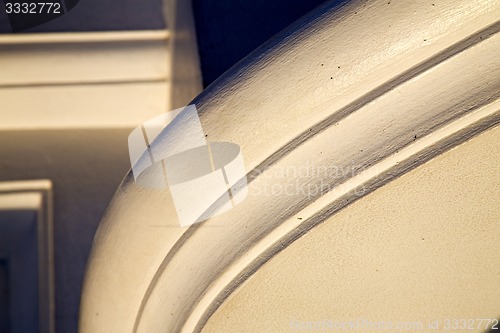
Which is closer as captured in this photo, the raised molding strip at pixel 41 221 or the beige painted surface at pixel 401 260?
the beige painted surface at pixel 401 260

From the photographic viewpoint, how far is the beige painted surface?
63 cm

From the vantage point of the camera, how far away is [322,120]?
0.60 metres

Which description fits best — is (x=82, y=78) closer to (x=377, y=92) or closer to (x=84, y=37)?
(x=84, y=37)

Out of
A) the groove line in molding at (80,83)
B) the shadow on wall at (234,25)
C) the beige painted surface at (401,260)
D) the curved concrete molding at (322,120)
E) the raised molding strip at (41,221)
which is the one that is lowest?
the beige painted surface at (401,260)

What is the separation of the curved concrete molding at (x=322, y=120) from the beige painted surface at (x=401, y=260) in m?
0.02

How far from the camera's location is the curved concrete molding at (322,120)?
56 centimetres

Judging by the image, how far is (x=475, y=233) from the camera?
2.20ft

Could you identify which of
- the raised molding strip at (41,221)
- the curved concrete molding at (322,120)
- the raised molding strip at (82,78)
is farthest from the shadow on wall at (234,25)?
the curved concrete molding at (322,120)

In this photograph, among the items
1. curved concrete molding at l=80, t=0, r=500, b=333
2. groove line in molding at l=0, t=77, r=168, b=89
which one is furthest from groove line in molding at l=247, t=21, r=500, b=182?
groove line in molding at l=0, t=77, r=168, b=89

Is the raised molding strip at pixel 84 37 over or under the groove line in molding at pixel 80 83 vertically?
over

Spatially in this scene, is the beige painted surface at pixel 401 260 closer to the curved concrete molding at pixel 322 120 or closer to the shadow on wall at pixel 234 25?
the curved concrete molding at pixel 322 120

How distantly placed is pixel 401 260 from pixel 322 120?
23 cm

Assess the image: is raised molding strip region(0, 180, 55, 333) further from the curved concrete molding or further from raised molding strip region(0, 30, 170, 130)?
the curved concrete molding

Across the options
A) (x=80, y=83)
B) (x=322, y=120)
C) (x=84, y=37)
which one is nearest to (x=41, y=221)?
(x=80, y=83)
